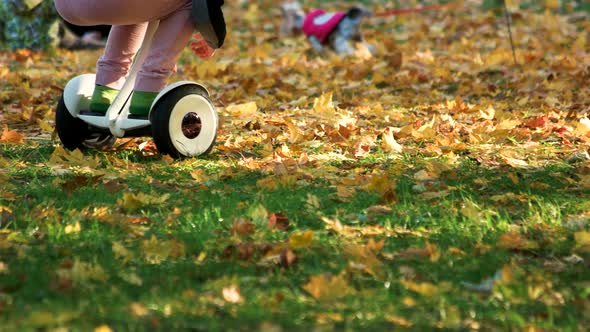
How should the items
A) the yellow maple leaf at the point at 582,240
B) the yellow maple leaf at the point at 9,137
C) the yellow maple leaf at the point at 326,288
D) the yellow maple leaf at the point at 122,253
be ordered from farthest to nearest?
the yellow maple leaf at the point at 9,137, the yellow maple leaf at the point at 582,240, the yellow maple leaf at the point at 122,253, the yellow maple leaf at the point at 326,288

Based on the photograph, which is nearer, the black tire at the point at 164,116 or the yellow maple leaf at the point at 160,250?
the yellow maple leaf at the point at 160,250

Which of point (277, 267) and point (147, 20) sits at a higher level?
point (147, 20)

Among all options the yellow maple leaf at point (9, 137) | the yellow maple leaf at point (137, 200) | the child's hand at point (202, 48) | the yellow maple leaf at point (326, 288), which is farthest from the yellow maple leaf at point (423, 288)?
the yellow maple leaf at point (9, 137)

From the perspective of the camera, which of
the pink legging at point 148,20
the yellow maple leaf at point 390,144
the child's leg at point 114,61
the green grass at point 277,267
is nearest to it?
the green grass at point 277,267

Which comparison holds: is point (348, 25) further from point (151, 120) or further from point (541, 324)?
point (541, 324)

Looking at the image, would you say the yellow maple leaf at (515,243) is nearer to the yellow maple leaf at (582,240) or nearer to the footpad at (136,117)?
the yellow maple leaf at (582,240)

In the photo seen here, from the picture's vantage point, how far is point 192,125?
3.78 m

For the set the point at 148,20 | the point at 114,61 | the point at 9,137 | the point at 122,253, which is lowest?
the point at 9,137

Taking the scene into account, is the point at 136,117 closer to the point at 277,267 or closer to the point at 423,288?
the point at 277,267

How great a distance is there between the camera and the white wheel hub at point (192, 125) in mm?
3705

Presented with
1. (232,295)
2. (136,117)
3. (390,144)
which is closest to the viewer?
(232,295)

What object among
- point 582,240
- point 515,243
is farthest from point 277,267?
point 582,240

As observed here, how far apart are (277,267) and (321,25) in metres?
5.40

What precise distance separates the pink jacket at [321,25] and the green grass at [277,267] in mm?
4276
